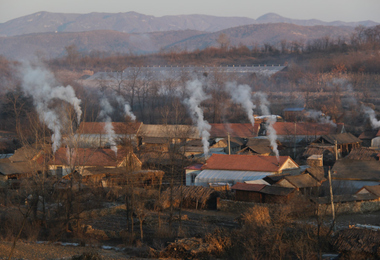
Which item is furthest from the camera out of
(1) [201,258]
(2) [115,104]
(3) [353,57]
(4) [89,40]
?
(4) [89,40]

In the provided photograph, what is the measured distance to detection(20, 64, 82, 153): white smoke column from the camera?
32362 millimetres

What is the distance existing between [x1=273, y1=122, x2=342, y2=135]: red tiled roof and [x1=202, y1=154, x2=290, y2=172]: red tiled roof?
11.1 m

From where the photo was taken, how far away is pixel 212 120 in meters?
46.7

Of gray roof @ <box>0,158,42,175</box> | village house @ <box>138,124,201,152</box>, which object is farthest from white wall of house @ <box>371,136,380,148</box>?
gray roof @ <box>0,158,42,175</box>

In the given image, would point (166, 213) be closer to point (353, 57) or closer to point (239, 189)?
point (239, 189)

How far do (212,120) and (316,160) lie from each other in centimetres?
1892

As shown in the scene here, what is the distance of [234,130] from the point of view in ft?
131

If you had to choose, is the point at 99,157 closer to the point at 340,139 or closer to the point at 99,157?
the point at 99,157

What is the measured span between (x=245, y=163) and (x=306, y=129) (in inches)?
537

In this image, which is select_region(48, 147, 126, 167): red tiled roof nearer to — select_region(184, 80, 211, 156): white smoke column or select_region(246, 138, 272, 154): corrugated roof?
select_region(184, 80, 211, 156): white smoke column

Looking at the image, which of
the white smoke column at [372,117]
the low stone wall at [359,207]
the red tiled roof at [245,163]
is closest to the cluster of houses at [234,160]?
the red tiled roof at [245,163]

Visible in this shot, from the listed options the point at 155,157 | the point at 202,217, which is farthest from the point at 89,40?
the point at 202,217

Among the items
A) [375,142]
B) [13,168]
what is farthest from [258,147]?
[13,168]

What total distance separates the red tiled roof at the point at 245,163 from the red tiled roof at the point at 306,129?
36.5ft
